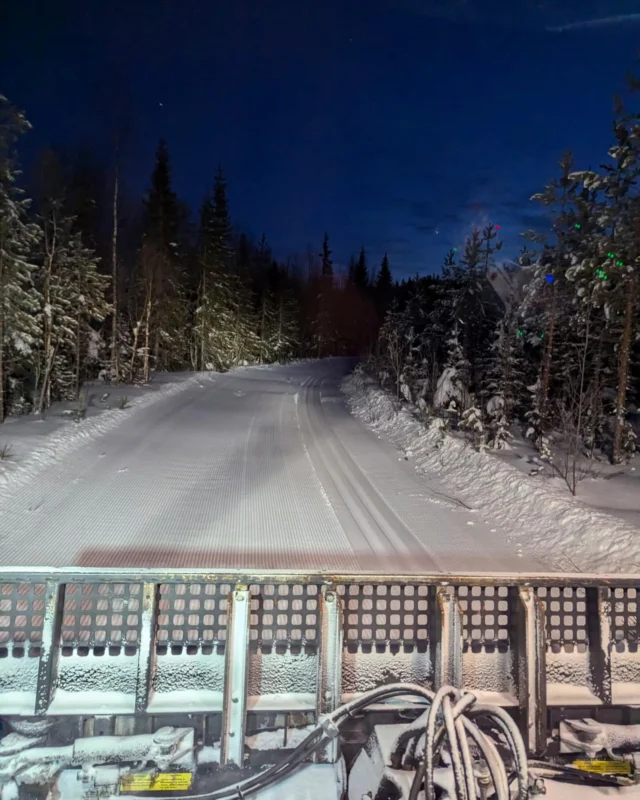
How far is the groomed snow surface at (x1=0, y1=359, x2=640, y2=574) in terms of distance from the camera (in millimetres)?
7242

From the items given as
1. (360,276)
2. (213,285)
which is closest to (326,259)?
(360,276)

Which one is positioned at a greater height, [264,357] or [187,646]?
[264,357]

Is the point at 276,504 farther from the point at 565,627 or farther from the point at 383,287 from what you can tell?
the point at 383,287

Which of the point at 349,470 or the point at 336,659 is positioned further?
the point at 349,470

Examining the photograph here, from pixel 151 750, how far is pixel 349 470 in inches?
385

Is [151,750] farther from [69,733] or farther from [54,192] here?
[54,192]

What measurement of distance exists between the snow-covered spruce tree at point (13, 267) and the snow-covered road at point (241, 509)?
13.3 ft

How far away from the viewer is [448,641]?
325 centimetres

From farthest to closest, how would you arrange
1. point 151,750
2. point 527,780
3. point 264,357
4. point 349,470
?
point 264,357, point 349,470, point 151,750, point 527,780

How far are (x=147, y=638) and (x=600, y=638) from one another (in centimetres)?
275

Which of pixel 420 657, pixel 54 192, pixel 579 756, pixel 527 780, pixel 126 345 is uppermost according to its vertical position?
pixel 54 192

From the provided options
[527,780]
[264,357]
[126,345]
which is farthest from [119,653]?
[264,357]

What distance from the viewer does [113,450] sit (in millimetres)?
13016

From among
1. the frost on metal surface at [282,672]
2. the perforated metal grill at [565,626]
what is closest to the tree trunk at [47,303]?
the frost on metal surface at [282,672]
